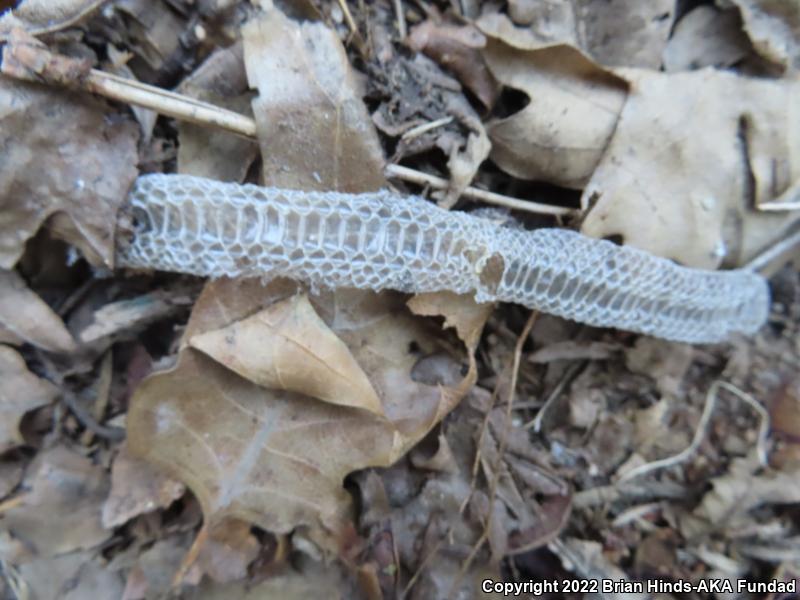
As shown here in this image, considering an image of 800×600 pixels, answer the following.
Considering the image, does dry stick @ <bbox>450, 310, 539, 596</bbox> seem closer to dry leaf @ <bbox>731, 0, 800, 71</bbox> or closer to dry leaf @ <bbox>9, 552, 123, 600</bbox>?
dry leaf @ <bbox>9, 552, 123, 600</bbox>

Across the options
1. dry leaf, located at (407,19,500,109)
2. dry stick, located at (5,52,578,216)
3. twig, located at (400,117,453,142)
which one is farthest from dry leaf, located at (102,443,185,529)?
dry leaf, located at (407,19,500,109)

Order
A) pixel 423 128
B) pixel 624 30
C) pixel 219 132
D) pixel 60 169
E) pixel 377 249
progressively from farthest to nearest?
pixel 624 30, pixel 423 128, pixel 219 132, pixel 377 249, pixel 60 169

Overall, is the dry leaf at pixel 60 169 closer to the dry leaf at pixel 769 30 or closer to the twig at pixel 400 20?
the twig at pixel 400 20

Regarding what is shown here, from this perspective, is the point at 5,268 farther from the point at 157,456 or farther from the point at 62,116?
the point at 157,456

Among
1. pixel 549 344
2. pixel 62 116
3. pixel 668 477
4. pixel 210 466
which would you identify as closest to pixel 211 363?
pixel 210 466

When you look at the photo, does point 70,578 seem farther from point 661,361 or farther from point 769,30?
point 769,30

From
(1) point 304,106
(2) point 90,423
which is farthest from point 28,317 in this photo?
(1) point 304,106
